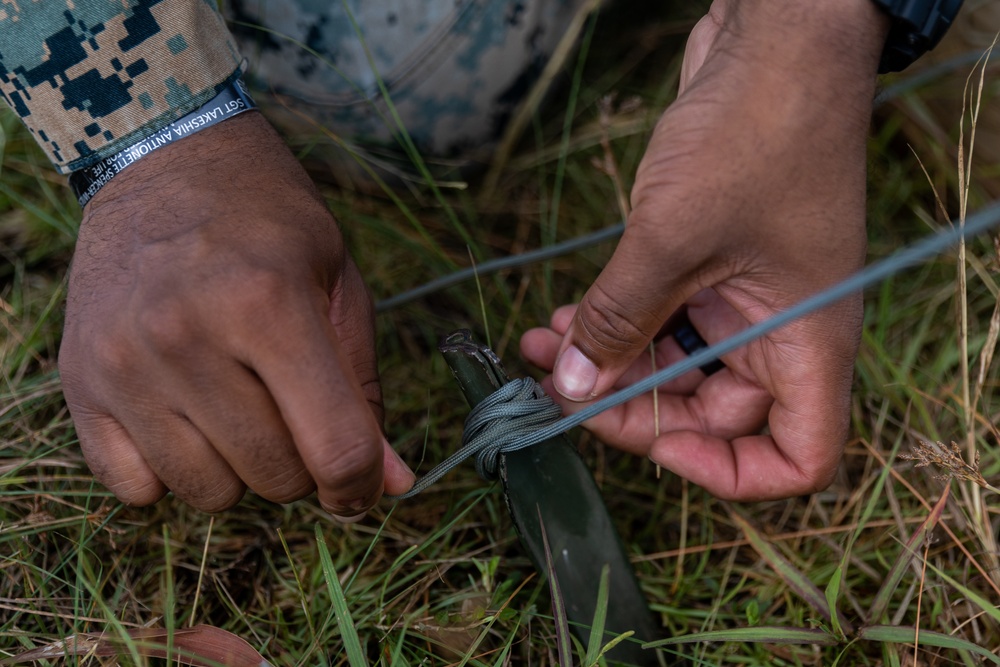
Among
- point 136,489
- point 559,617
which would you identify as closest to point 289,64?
point 136,489

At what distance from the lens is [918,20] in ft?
4.09

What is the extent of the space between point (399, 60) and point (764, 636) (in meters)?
1.53

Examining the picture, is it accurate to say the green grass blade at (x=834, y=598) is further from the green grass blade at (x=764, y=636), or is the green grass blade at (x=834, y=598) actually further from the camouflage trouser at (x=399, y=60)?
the camouflage trouser at (x=399, y=60)

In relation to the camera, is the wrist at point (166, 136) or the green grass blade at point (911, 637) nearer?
the green grass blade at point (911, 637)

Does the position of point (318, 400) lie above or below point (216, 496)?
above

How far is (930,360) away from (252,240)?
5.58 ft

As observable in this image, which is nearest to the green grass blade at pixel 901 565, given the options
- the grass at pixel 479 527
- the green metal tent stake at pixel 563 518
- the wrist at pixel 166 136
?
the grass at pixel 479 527

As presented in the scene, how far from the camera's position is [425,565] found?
152cm

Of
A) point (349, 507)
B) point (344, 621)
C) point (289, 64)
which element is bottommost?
point (344, 621)

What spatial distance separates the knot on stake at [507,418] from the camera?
1.38 m

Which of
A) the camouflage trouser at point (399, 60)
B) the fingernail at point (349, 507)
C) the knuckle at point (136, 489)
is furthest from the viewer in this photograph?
the camouflage trouser at point (399, 60)

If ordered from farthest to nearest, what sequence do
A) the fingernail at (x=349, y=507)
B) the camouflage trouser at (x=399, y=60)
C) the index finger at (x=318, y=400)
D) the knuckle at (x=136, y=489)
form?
the camouflage trouser at (x=399, y=60) → the knuckle at (x=136, y=489) → the fingernail at (x=349, y=507) → the index finger at (x=318, y=400)

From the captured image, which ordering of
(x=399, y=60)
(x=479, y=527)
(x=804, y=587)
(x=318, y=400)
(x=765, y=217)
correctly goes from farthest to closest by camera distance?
(x=399, y=60) → (x=479, y=527) → (x=804, y=587) → (x=765, y=217) → (x=318, y=400)

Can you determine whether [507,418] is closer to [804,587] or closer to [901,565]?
[804,587]
